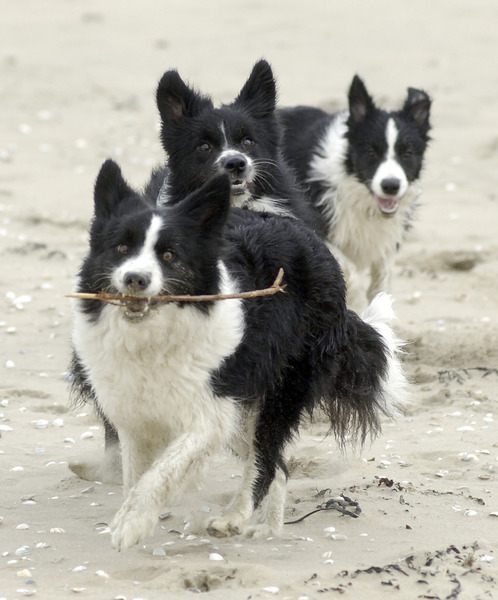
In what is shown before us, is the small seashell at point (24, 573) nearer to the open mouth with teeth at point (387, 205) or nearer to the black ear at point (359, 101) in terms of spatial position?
the open mouth with teeth at point (387, 205)

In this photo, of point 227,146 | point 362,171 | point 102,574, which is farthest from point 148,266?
point 362,171

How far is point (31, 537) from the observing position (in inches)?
180

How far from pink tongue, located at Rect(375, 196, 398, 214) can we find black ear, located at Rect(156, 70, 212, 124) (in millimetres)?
2471

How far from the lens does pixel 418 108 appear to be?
8016 millimetres

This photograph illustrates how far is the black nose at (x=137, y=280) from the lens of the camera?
13.1ft

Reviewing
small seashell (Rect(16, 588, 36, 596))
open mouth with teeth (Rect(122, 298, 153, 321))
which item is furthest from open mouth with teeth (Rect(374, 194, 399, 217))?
small seashell (Rect(16, 588, 36, 596))

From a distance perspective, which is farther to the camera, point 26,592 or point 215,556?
point 215,556

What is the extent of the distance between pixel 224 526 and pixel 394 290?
472 cm

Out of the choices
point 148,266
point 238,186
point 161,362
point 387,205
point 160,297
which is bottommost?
point 161,362

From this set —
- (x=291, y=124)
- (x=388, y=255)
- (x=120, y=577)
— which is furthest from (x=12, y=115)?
(x=120, y=577)

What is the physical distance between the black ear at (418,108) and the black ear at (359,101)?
0.27 metres

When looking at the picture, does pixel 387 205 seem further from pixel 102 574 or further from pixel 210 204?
pixel 102 574

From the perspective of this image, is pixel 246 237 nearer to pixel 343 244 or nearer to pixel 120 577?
pixel 120 577

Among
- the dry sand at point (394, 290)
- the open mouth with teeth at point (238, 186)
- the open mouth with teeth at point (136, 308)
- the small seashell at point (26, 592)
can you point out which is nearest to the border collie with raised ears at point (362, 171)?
the dry sand at point (394, 290)
